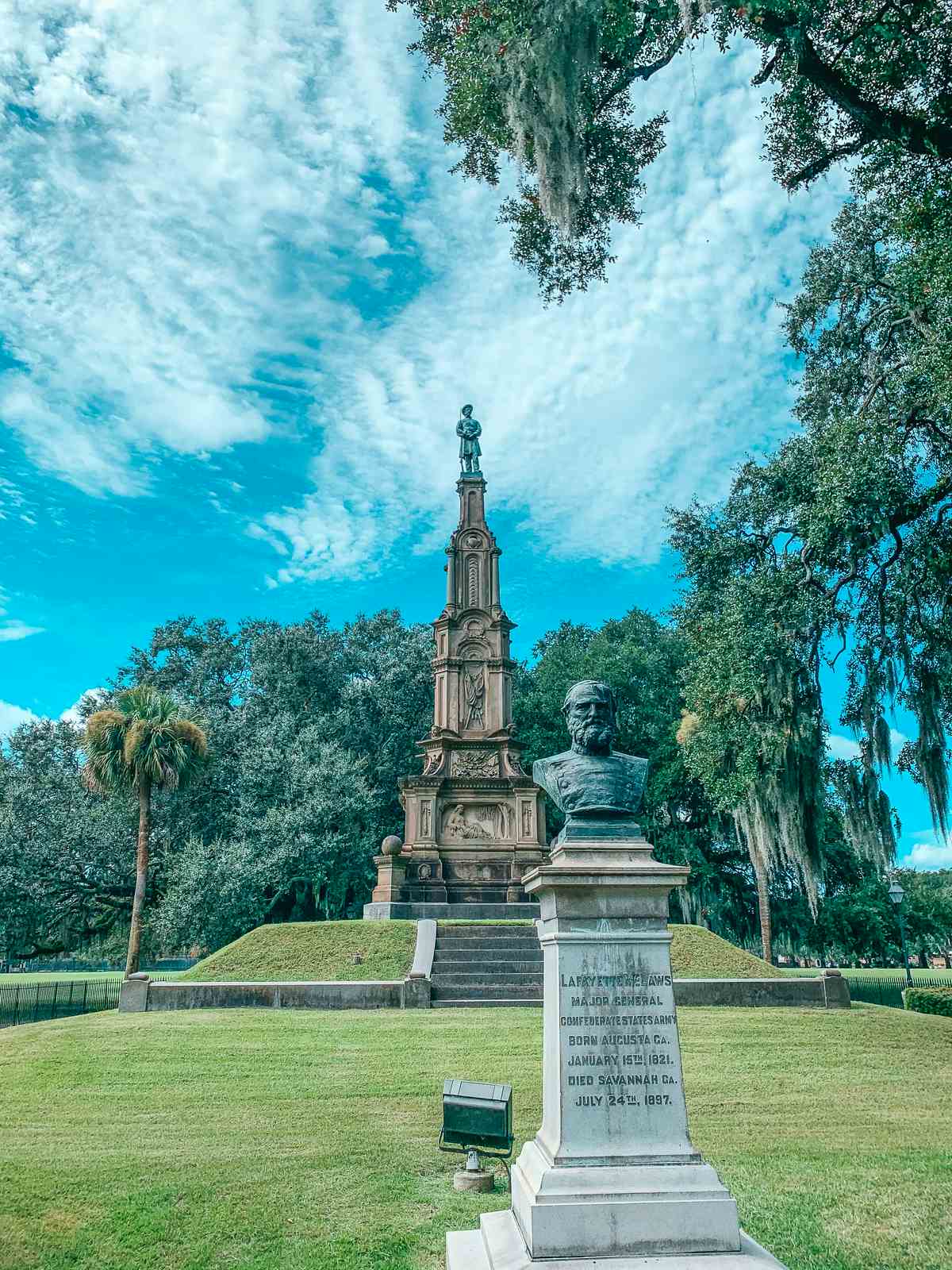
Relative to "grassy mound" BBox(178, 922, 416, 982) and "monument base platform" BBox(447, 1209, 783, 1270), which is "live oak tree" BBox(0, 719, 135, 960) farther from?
"monument base platform" BBox(447, 1209, 783, 1270)

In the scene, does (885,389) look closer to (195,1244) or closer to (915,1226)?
(915,1226)

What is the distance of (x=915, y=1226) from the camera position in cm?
616

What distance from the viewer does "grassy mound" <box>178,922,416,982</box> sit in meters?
19.5

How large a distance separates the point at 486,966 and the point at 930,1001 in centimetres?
952

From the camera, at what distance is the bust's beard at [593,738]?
6695 millimetres

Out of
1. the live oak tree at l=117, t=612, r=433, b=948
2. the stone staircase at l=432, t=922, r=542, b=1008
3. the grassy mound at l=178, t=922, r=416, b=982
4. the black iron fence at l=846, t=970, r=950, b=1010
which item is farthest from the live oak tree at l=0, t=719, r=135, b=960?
the black iron fence at l=846, t=970, r=950, b=1010

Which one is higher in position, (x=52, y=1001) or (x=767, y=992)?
(x=767, y=992)

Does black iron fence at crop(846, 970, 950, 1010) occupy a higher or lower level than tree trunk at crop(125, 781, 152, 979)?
lower

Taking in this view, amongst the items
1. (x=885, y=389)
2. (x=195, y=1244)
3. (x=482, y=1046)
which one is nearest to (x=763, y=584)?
(x=885, y=389)

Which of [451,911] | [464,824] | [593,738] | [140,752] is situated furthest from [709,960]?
[140,752]

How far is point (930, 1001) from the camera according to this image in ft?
62.9

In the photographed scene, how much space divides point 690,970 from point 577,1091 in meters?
14.9

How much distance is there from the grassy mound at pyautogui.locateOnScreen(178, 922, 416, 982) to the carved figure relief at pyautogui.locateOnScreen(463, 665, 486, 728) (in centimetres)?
702

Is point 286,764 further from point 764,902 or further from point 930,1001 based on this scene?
point 930,1001
